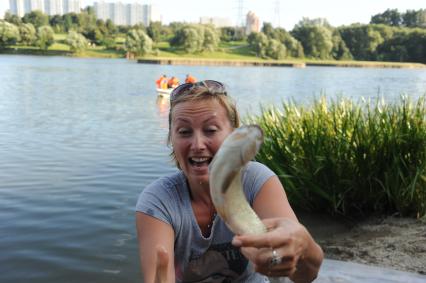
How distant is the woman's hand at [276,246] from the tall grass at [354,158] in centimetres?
508

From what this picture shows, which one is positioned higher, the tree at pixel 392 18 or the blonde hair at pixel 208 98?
the tree at pixel 392 18

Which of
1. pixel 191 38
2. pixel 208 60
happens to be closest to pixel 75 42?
pixel 191 38

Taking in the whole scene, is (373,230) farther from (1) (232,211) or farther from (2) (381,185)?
(1) (232,211)

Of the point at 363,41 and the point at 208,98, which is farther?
the point at 363,41

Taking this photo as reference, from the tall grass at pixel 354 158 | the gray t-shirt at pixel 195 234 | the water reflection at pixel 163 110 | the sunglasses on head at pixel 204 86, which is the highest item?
the sunglasses on head at pixel 204 86

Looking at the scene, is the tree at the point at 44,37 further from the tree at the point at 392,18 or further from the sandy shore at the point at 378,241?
the tree at the point at 392,18

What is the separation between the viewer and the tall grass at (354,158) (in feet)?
21.2

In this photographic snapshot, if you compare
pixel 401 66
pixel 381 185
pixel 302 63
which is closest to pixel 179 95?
pixel 381 185

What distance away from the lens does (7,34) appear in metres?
94.8

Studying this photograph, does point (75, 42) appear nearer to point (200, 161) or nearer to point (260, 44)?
point (260, 44)

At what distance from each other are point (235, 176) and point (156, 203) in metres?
0.85

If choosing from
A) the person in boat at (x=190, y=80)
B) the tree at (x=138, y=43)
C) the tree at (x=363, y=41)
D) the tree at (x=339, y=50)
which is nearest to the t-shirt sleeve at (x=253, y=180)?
the person in boat at (x=190, y=80)

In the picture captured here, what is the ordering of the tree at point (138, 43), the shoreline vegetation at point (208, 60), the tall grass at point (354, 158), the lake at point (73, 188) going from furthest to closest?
the tree at point (138, 43) < the shoreline vegetation at point (208, 60) < the tall grass at point (354, 158) < the lake at point (73, 188)

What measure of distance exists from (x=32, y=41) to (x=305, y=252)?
109 meters
